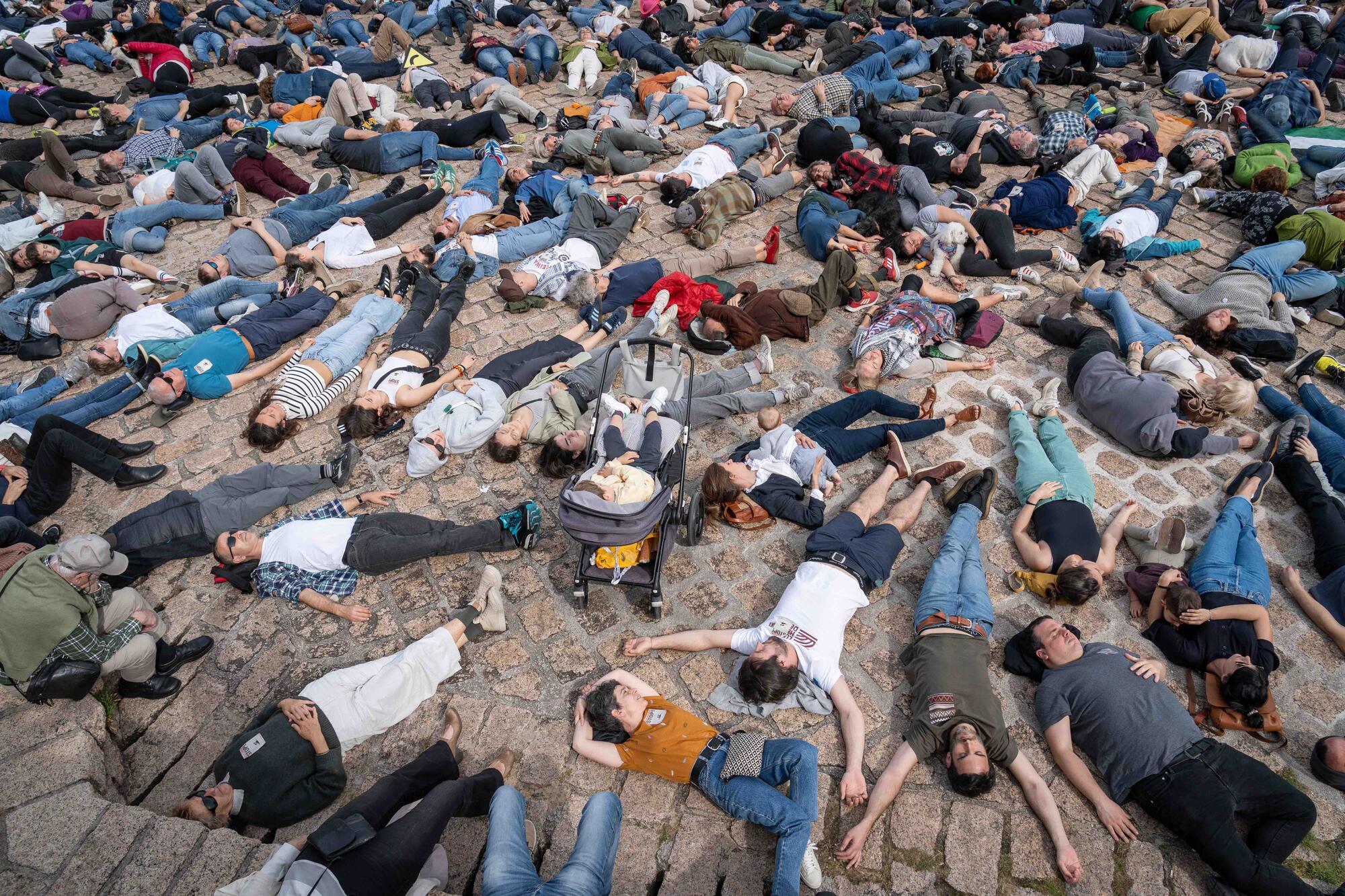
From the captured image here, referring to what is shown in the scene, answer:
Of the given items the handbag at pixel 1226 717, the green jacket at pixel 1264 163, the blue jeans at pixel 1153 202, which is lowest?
the handbag at pixel 1226 717

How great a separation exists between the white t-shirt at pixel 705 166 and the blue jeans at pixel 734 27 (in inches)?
181

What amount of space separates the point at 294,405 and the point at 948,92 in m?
11.1

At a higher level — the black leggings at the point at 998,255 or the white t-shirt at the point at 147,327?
the black leggings at the point at 998,255

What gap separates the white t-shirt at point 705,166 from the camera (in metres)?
10.1

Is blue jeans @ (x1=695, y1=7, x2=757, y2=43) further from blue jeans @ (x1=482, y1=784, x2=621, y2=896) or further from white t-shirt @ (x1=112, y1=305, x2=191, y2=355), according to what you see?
blue jeans @ (x1=482, y1=784, x2=621, y2=896)

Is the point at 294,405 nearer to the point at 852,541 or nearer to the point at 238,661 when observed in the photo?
the point at 238,661

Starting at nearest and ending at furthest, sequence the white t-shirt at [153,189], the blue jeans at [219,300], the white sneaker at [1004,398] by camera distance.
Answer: the white sneaker at [1004,398] → the blue jeans at [219,300] → the white t-shirt at [153,189]

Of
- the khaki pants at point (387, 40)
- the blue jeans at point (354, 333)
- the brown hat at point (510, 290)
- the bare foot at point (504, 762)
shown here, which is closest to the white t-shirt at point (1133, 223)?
the brown hat at point (510, 290)

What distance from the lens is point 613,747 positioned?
15.8 ft

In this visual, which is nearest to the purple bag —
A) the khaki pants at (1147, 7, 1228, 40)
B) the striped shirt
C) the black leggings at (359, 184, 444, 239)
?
the striped shirt

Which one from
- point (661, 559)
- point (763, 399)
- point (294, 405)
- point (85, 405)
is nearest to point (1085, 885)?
point (661, 559)

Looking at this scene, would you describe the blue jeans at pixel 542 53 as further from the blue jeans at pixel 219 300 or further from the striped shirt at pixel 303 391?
the striped shirt at pixel 303 391

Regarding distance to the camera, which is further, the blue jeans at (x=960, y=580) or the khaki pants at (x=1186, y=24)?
the khaki pants at (x=1186, y=24)

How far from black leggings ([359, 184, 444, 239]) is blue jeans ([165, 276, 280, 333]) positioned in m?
1.52
